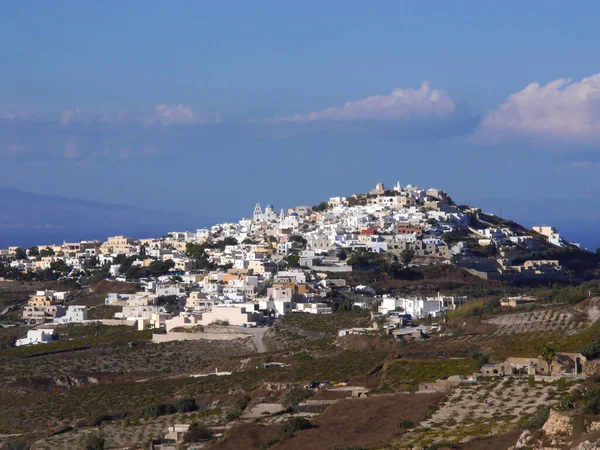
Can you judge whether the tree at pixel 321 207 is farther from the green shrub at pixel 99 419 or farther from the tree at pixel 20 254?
the green shrub at pixel 99 419

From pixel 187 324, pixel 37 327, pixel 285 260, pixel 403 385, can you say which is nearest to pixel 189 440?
pixel 403 385

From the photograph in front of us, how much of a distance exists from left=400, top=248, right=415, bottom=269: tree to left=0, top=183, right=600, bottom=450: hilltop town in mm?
143

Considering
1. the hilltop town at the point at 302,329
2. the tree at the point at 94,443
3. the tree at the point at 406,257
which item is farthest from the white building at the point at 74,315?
the tree at the point at 94,443

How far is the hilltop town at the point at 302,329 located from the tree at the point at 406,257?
143mm

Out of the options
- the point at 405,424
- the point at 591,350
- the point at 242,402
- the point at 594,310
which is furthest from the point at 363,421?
the point at 594,310

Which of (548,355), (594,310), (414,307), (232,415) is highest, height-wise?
(414,307)

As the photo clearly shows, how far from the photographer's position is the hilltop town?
34.6 metres

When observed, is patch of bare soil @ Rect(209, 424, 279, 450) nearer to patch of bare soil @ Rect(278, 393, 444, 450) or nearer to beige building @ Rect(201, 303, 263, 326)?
patch of bare soil @ Rect(278, 393, 444, 450)

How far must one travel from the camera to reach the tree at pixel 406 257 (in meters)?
88.7

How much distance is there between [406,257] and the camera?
3521 inches

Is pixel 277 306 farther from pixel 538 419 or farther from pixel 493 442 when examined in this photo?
pixel 493 442

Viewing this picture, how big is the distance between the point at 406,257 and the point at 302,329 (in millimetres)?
27089

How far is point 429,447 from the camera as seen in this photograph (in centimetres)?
2619

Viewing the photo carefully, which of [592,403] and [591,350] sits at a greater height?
[591,350]
